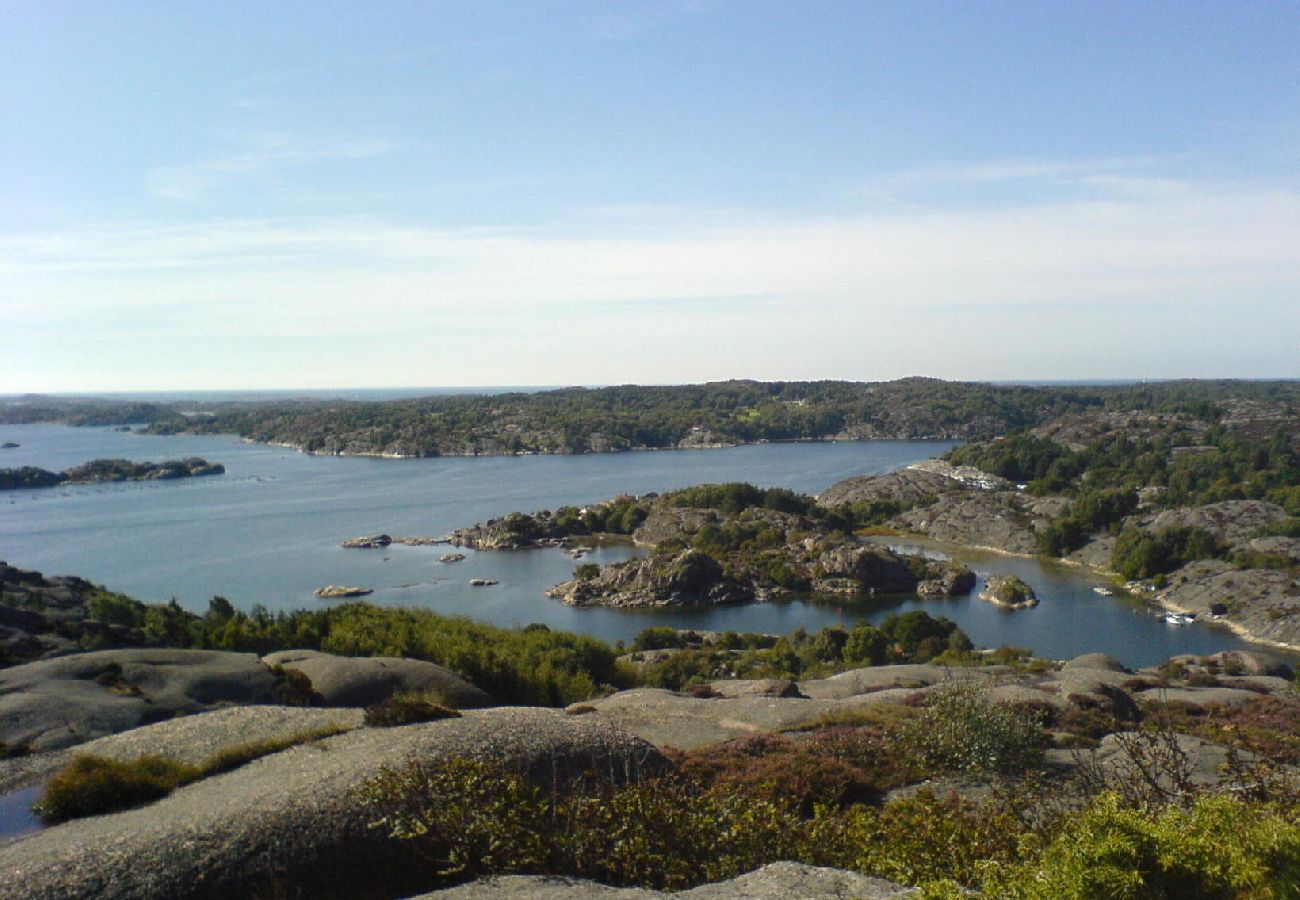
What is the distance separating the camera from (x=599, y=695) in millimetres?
22938

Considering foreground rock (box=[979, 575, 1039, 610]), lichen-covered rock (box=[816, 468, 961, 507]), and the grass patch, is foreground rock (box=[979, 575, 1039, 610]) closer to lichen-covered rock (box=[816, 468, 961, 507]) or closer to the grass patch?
lichen-covered rock (box=[816, 468, 961, 507])

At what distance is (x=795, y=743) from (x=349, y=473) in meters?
117

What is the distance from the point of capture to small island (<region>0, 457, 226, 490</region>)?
11175 cm

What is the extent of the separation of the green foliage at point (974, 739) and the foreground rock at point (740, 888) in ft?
19.5

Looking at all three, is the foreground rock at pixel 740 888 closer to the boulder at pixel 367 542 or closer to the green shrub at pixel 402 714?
the green shrub at pixel 402 714

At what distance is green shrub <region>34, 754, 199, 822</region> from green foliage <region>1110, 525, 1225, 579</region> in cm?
6446

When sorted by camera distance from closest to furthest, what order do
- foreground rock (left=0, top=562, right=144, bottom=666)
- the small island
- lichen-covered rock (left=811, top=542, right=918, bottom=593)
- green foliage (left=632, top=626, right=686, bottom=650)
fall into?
foreground rock (left=0, top=562, right=144, bottom=666) < green foliage (left=632, top=626, right=686, bottom=650) < lichen-covered rock (left=811, top=542, right=918, bottom=593) < the small island

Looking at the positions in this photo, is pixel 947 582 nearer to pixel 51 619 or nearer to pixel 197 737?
pixel 51 619

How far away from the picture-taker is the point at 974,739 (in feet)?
41.9

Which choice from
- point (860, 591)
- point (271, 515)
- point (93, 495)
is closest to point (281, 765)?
point (860, 591)

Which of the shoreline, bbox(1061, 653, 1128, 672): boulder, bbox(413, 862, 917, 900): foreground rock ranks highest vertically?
bbox(413, 862, 917, 900): foreground rock

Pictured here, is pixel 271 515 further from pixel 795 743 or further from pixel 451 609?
pixel 795 743

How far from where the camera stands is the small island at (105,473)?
11175 cm

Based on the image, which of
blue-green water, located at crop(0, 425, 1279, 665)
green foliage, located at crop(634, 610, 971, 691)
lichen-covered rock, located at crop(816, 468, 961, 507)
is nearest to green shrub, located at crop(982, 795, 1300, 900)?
green foliage, located at crop(634, 610, 971, 691)
